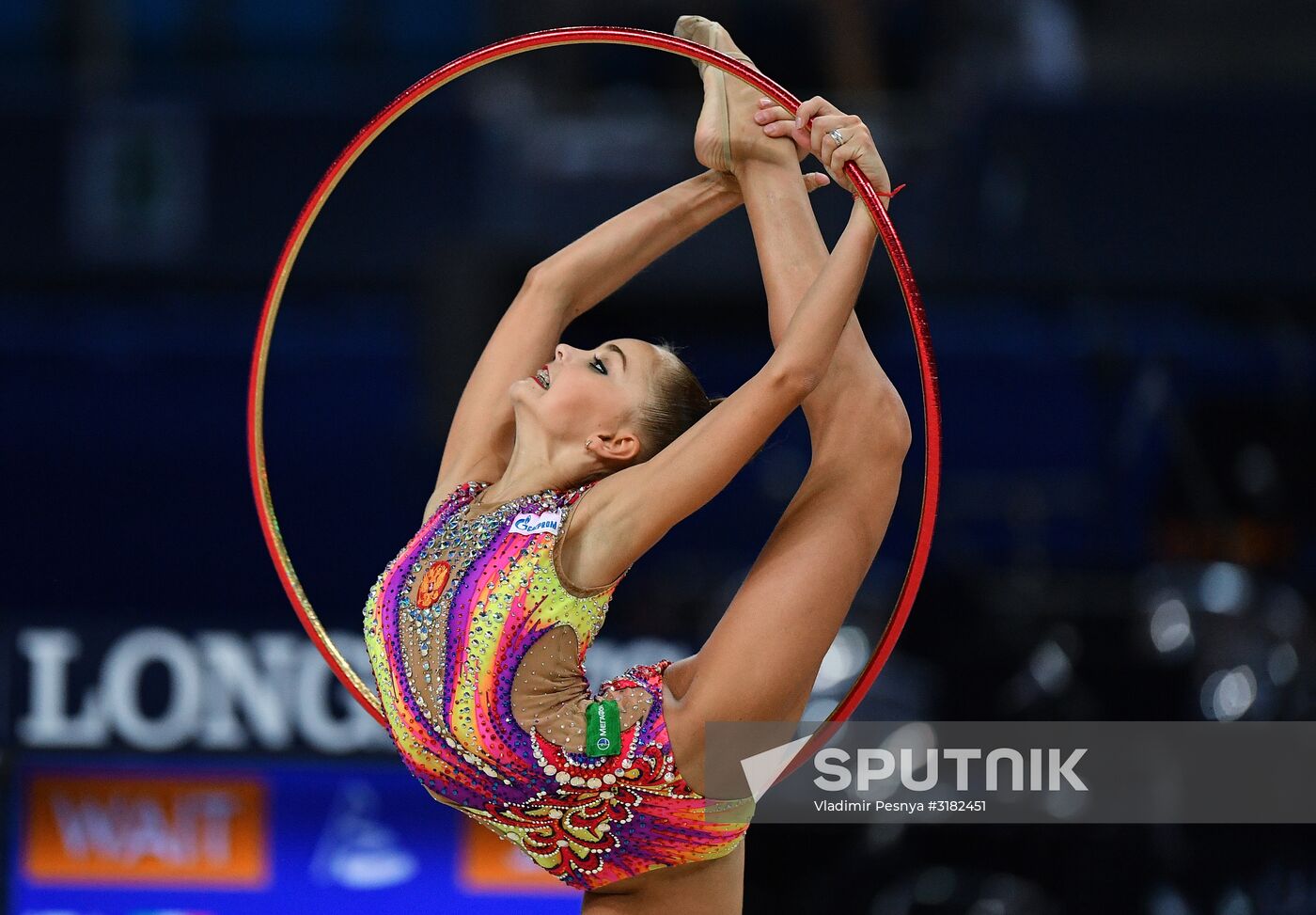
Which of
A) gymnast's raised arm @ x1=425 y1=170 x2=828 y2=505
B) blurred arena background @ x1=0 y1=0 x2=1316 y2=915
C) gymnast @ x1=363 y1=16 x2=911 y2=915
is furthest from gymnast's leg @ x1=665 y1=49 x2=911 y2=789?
blurred arena background @ x1=0 y1=0 x2=1316 y2=915

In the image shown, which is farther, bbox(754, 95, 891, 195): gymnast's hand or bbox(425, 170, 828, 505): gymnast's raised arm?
bbox(425, 170, 828, 505): gymnast's raised arm

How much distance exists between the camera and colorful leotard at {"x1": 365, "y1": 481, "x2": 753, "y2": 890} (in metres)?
1.67

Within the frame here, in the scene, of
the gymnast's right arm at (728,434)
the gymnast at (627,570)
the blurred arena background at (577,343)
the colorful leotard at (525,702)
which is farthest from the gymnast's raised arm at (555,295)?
the blurred arena background at (577,343)

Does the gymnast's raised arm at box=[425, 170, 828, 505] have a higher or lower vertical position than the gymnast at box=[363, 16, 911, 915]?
higher

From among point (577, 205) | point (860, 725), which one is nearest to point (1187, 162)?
point (577, 205)

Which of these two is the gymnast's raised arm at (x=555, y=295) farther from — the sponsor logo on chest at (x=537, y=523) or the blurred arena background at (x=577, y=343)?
the blurred arena background at (x=577, y=343)

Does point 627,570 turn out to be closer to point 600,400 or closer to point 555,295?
point 600,400

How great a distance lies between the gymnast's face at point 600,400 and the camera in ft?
5.80

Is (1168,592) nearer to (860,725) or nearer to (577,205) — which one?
(860,725)

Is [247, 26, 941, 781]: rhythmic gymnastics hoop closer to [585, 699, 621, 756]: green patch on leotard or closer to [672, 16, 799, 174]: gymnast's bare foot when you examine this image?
[672, 16, 799, 174]: gymnast's bare foot

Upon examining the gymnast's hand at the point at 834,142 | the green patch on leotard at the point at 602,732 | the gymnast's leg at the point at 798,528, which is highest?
the gymnast's hand at the point at 834,142

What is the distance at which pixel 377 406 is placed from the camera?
14.4 feet

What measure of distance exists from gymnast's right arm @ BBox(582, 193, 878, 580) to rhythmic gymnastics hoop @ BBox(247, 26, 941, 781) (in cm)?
6

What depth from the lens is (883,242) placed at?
1841 mm
